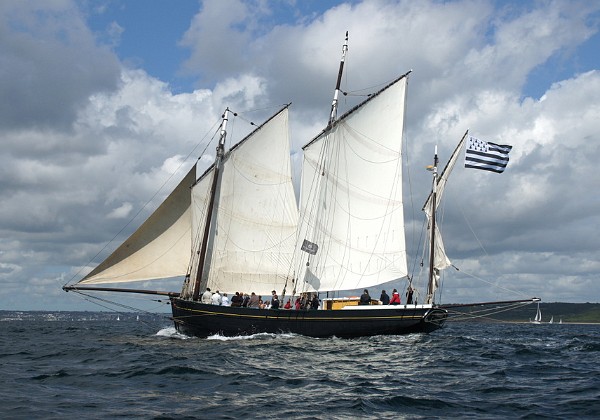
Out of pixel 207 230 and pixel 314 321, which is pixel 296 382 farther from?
pixel 207 230

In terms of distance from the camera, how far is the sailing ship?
155ft

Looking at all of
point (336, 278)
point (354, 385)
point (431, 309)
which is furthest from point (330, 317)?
point (354, 385)

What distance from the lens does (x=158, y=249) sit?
49812mm

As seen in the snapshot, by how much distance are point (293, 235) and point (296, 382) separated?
1001 inches

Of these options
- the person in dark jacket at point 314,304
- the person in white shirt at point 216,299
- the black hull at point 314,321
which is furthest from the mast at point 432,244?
the person in white shirt at point 216,299

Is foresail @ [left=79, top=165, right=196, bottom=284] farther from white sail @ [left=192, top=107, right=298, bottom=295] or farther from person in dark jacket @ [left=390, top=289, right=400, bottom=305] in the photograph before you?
person in dark jacket @ [left=390, top=289, right=400, bottom=305]

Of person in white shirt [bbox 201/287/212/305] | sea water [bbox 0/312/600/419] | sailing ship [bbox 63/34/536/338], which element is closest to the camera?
sea water [bbox 0/312/600/419]

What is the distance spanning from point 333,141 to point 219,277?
13.9 metres

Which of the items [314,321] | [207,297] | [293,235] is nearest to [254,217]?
[293,235]

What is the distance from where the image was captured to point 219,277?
5131cm

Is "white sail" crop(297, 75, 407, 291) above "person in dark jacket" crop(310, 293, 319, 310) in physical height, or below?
above

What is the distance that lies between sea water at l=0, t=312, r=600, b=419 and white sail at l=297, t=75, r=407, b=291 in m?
8.09

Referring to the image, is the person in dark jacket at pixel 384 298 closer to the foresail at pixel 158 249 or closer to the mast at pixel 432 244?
the mast at pixel 432 244

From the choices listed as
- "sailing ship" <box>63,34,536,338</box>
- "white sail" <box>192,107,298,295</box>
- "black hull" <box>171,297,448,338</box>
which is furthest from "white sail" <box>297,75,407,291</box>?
"black hull" <box>171,297,448,338</box>
